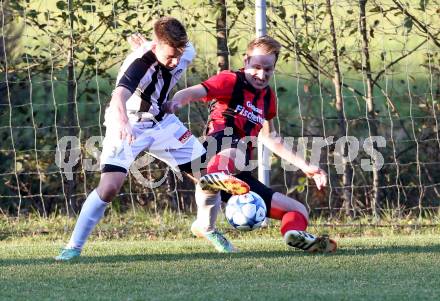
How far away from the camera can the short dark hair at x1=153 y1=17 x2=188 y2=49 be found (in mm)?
6199

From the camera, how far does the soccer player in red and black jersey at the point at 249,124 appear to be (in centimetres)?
647

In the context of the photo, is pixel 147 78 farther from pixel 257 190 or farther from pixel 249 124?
pixel 257 190

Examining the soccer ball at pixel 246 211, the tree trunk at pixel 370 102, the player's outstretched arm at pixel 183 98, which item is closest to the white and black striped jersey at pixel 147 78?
the player's outstretched arm at pixel 183 98

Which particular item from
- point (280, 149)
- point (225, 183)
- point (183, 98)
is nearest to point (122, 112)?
point (183, 98)

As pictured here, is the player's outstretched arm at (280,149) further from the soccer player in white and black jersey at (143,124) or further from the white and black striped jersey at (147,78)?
the white and black striped jersey at (147,78)

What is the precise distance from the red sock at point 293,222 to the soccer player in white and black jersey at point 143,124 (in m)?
0.44

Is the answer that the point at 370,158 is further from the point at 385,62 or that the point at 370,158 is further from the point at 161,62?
the point at 161,62

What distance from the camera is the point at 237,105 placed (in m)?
6.69

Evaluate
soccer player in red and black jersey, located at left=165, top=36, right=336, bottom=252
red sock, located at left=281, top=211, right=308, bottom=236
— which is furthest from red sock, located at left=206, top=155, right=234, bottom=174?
red sock, located at left=281, top=211, right=308, bottom=236

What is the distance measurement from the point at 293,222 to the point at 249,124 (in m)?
0.73

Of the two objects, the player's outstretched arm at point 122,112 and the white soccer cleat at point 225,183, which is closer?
the player's outstretched arm at point 122,112

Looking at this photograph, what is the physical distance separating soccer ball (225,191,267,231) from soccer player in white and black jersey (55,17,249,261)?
18cm

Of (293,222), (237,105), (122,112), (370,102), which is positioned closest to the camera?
(122,112)

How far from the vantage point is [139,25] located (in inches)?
338
